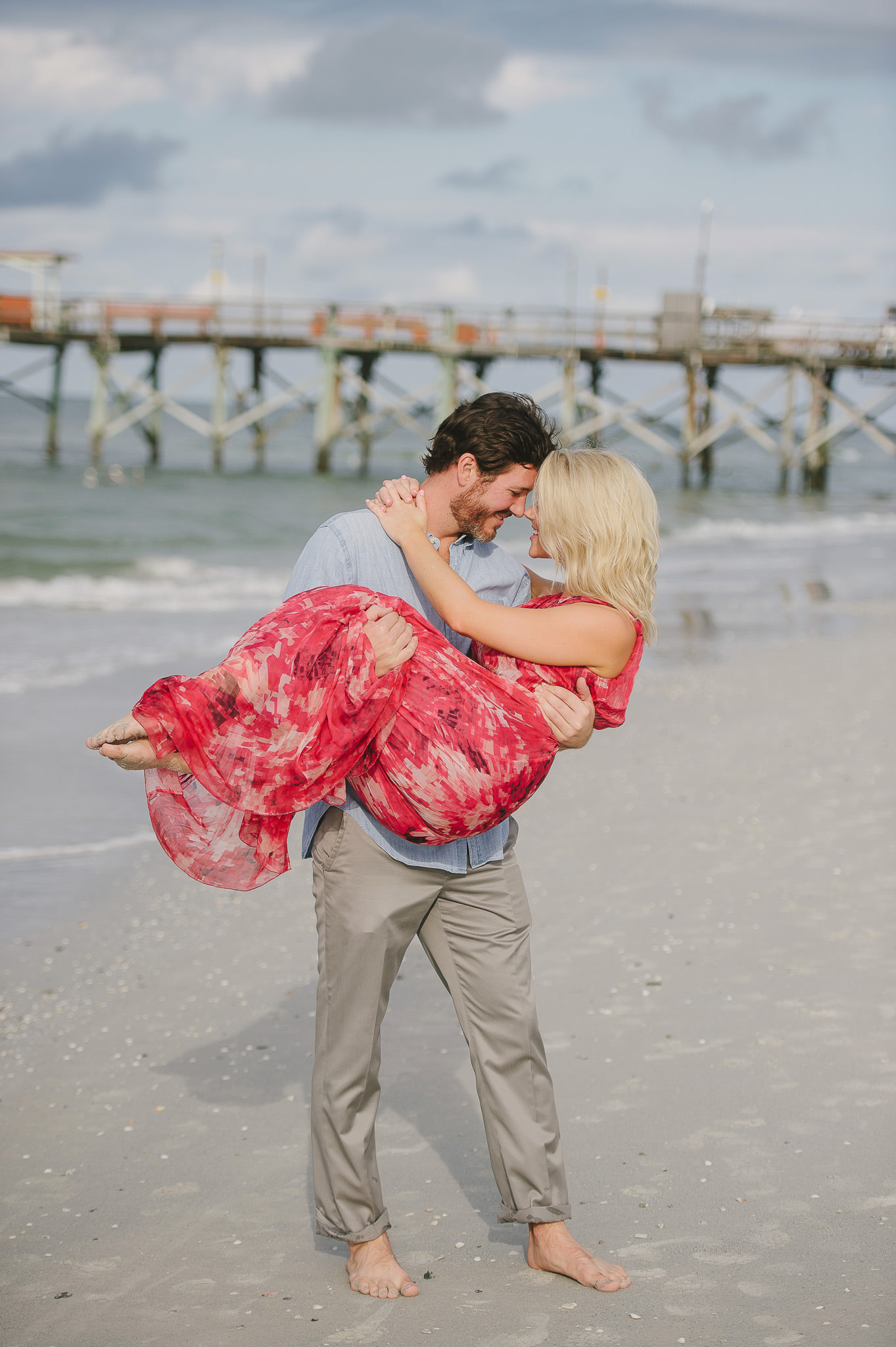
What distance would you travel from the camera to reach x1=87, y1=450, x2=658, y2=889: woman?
2.24m

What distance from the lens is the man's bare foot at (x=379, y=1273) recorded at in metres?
2.49

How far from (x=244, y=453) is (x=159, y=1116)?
5371cm

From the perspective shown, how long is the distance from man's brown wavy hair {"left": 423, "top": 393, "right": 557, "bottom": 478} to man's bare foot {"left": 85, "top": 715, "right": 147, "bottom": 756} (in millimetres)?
776

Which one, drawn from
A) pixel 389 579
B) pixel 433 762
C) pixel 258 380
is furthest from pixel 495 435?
pixel 258 380

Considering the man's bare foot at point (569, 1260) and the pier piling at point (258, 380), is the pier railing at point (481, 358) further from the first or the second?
the man's bare foot at point (569, 1260)

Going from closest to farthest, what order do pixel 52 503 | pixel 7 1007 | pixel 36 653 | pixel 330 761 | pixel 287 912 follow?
1. pixel 330 761
2. pixel 7 1007
3. pixel 287 912
4. pixel 36 653
5. pixel 52 503

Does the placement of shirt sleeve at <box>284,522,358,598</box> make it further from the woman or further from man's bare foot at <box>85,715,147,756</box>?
man's bare foot at <box>85,715,147,756</box>

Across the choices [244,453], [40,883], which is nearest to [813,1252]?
[40,883]

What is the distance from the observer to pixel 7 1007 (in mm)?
3982

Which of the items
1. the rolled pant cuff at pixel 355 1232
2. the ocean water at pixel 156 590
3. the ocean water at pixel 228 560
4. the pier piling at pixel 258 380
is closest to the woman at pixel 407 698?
the rolled pant cuff at pixel 355 1232

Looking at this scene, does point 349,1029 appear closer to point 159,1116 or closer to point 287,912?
point 159,1116

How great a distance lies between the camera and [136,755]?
2193 millimetres

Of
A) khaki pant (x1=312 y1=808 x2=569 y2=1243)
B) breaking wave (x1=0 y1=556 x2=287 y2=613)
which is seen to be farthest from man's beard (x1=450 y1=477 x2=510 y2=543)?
breaking wave (x1=0 y1=556 x2=287 y2=613)

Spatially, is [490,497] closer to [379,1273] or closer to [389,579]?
[389,579]
